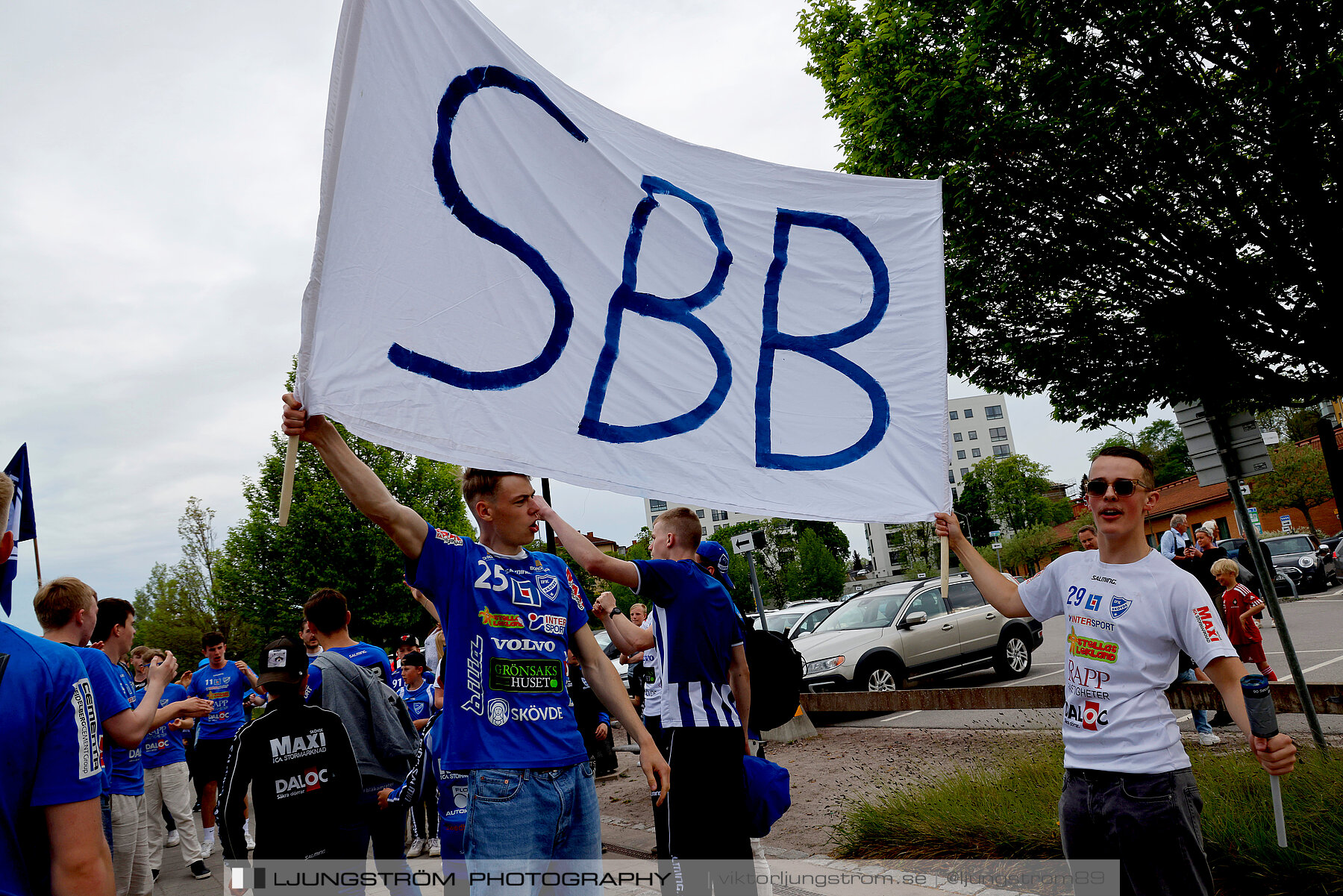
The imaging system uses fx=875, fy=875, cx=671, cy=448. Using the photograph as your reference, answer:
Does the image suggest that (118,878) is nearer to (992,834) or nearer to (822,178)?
(992,834)

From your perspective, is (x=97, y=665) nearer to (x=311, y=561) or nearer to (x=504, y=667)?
(x=504, y=667)

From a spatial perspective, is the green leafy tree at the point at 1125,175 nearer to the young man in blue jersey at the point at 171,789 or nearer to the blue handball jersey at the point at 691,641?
the blue handball jersey at the point at 691,641

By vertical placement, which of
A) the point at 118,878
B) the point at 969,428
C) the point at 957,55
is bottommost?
the point at 118,878

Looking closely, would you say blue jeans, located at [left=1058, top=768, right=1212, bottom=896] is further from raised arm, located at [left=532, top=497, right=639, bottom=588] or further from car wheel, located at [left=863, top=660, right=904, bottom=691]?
car wheel, located at [left=863, top=660, right=904, bottom=691]

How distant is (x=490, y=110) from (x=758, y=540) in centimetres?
814

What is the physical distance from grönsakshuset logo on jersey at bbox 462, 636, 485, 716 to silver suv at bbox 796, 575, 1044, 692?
9.73 metres

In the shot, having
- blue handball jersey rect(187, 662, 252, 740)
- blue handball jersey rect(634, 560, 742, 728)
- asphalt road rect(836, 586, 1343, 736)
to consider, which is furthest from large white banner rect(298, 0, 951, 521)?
blue handball jersey rect(187, 662, 252, 740)

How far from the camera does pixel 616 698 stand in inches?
127

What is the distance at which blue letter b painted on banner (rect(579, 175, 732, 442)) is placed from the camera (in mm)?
3391

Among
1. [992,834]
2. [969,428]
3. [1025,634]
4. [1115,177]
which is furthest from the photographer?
[969,428]

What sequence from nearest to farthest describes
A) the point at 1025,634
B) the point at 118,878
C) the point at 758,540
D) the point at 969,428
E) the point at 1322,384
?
the point at 118,878 < the point at 1322,384 < the point at 758,540 < the point at 1025,634 < the point at 969,428

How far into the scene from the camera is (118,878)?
A: 5.82 metres

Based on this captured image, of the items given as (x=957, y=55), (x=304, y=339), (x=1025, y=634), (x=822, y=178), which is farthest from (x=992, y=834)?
(x=1025, y=634)

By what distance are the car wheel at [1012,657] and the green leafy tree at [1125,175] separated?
5032 mm
